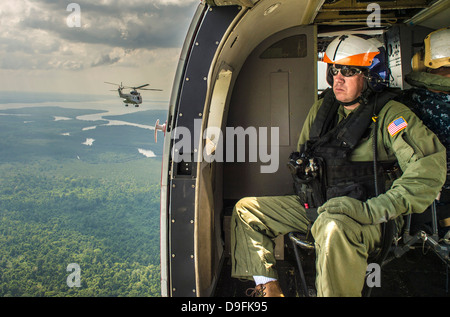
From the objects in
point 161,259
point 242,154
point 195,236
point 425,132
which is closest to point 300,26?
point 242,154

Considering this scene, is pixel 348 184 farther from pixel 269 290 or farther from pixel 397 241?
pixel 269 290

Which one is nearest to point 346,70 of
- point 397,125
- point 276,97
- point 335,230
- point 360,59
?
point 360,59

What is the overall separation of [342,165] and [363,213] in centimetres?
40

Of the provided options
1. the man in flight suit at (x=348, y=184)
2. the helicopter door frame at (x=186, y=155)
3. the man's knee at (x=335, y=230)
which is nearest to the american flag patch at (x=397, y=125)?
the man in flight suit at (x=348, y=184)

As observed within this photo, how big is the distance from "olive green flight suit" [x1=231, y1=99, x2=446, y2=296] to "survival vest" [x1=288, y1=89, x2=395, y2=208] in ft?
0.24

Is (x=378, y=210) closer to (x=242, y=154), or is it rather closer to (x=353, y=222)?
(x=353, y=222)

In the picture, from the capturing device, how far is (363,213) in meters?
1.64

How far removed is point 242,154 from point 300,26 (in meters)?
1.19

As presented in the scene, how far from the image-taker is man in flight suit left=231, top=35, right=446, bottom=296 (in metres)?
1.61

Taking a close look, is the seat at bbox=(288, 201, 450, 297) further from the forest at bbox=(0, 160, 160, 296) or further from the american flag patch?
the forest at bbox=(0, 160, 160, 296)

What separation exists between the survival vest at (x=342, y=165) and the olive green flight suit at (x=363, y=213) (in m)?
0.07

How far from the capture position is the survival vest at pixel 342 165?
6.33ft

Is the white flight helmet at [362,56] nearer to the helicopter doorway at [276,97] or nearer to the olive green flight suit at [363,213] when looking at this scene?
the olive green flight suit at [363,213]

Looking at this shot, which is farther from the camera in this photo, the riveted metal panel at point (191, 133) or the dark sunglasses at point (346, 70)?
the dark sunglasses at point (346, 70)
